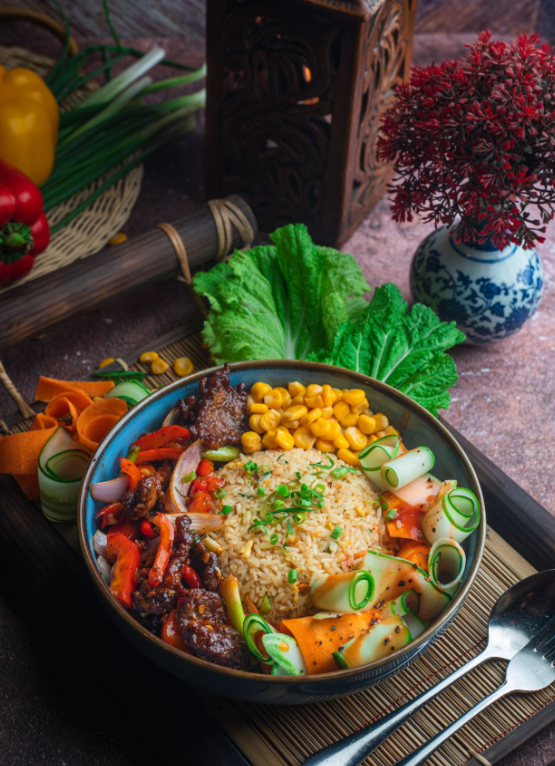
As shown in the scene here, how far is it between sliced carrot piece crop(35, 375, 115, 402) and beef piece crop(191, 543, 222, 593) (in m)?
1.04

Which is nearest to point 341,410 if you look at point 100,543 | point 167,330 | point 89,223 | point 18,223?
point 100,543

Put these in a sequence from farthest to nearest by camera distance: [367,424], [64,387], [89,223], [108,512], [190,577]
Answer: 1. [89,223]
2. [64,387]
3. [367,424]
4. [108,512]
5. [190,577]

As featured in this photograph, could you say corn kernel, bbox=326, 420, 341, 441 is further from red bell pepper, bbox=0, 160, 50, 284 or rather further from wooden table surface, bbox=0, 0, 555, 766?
red bell pepper, bbox=0, 160, 50, 284

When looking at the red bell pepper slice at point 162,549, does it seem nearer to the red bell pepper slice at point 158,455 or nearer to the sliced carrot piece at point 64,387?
the red bell pepper slice at point 158,455

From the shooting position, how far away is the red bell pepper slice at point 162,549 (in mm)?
2195

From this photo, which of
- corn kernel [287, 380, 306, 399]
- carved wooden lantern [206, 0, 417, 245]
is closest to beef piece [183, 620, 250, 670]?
corn kernel [287, 380, 306, 399]

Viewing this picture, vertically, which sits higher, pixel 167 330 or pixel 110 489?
pixel 110 489

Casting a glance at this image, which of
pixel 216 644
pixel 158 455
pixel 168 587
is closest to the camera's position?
pixel 216 644

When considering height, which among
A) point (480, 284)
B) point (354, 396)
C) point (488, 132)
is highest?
point (488, 132)

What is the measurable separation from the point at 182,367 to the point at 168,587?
1338mm

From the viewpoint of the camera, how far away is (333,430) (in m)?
2.69

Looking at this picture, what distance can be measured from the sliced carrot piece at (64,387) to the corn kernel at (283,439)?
2.92ft

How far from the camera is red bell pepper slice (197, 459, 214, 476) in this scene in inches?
103

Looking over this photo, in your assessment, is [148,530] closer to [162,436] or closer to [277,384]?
[162,436]
